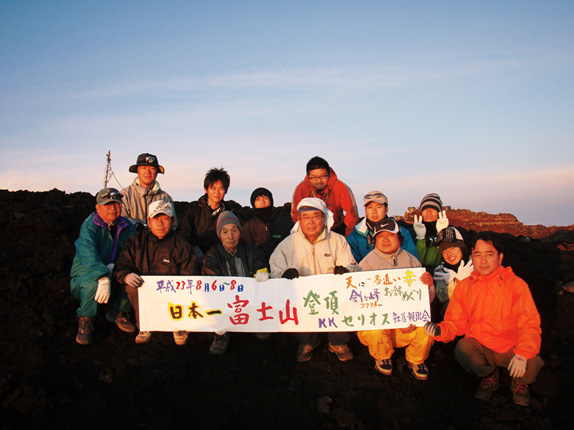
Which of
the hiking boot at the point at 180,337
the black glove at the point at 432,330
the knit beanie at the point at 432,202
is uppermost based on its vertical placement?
the knit beanie at the point at 432,202

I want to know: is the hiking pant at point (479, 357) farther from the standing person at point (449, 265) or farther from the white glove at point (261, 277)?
the white glove at point (261, 277)

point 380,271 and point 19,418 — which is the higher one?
point 380,271

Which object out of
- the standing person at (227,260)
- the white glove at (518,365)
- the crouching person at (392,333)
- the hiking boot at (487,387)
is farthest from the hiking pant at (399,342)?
the standing person at (227,260)

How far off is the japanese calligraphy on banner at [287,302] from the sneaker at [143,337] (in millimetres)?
406

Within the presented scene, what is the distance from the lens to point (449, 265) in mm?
5938

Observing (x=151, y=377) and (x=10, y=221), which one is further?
(x=10, y=221)

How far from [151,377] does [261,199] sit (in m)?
3.24

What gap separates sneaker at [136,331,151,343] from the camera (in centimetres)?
529

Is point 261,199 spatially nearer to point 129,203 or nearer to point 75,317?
point 129,203

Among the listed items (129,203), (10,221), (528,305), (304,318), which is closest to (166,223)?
(129,203)

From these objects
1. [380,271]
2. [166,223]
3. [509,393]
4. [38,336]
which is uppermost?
[166,223]

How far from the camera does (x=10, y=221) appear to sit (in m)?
9.03

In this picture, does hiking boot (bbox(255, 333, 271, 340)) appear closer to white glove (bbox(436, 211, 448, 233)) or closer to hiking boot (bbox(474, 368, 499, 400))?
hiking boot (bbox(474, 368, 499, 400))

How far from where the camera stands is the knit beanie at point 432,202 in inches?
248
